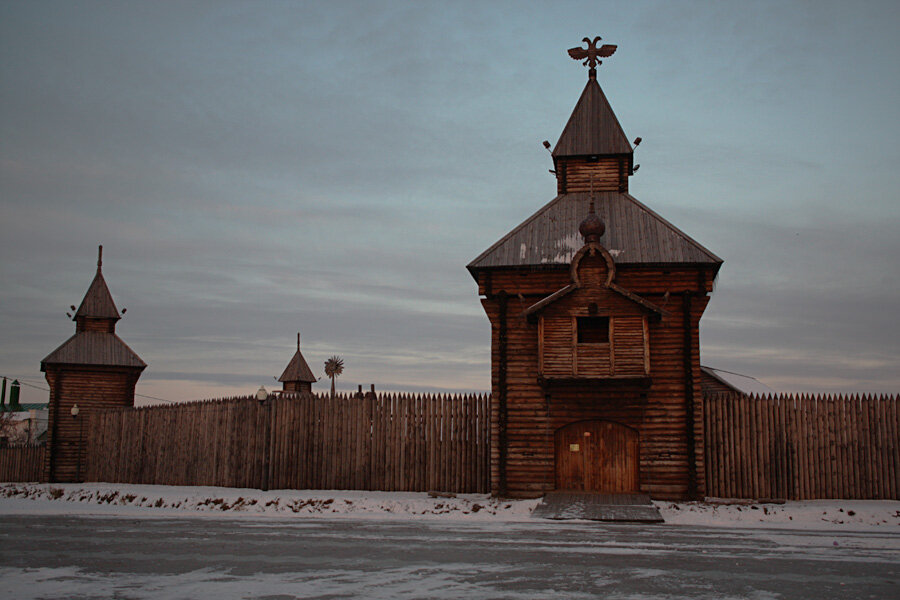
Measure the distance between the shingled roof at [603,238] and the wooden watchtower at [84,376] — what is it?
72.6ft

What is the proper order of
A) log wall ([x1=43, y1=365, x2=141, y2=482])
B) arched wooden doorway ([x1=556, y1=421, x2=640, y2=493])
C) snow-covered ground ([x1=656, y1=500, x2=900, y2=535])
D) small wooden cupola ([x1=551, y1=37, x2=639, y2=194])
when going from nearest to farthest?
snow-covered ground ([x1=656, y1=500, x2=900, y2=535]) → arched wooden doorway ([x1=556, y1=421, x2=640, y2=493]) → small wooden cupola ([x1=551, y1=37, x2=639, y2=194]) → log wall ([x1=43, y1=365, x2=141, y2=482])

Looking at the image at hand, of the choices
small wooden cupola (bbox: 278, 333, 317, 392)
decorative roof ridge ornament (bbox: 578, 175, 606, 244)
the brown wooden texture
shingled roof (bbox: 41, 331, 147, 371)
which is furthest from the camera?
small wooden cupola (bbox: 278, 333, 317, 392)

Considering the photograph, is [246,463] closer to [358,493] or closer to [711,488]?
[358,493]

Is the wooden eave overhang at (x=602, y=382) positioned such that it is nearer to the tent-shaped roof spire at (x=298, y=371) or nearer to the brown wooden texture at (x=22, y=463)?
the brown wooden texture at (x=22, y=463)

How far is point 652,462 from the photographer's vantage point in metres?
20.3

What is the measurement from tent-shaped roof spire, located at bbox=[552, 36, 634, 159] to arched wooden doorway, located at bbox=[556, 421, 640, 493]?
345 inches

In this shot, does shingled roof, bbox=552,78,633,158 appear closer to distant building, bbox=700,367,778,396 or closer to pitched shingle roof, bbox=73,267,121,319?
distant building, bbox=700,367,778,396

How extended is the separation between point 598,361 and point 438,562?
34.7 ft

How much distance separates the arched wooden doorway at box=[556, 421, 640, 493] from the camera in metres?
20.5

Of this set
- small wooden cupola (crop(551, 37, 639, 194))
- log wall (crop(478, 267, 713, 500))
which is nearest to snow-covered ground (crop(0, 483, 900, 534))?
log wall (crop(478, 267, 713, 500))

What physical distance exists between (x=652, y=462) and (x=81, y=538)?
13.6 m

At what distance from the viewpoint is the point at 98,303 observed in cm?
3766

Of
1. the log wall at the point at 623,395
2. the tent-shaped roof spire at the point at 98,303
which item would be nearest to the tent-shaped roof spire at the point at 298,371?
the tent-shaped roof spire at the point at 98,303

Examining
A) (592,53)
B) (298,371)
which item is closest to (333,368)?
(298,371)
